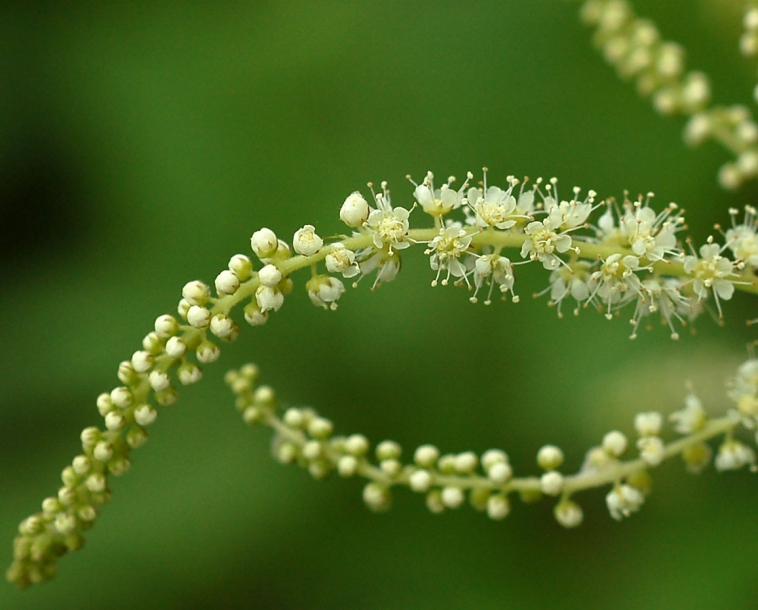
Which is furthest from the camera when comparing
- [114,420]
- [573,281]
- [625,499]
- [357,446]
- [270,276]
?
[357,446]

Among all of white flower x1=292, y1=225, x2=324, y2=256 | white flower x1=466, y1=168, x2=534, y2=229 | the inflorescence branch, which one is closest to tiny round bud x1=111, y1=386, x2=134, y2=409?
the inflorescence branch

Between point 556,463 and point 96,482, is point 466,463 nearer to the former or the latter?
point 556,463

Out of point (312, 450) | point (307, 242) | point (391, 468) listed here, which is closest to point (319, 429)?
point (312, 450)

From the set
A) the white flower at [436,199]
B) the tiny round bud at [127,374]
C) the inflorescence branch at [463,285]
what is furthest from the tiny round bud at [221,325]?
the white flower at [436,199]

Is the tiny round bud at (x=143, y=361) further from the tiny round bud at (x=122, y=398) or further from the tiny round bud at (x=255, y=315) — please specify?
the tiny round bud at (x=255, y=315)

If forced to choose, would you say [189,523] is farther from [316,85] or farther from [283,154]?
[316,85]

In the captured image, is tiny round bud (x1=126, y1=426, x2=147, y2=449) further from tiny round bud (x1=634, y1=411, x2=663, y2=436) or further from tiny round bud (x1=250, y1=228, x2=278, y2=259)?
tiny round bud (x1=634, y1=411, x2=663, y2=436)

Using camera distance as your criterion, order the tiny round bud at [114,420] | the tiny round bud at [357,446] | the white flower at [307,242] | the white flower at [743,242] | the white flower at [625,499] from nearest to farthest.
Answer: the white flower at [307,242] → the tiny round bud at [114,420] → the white flower at [743,242] → the white flower at [625,499] → the tiny round bud at [357,446]
